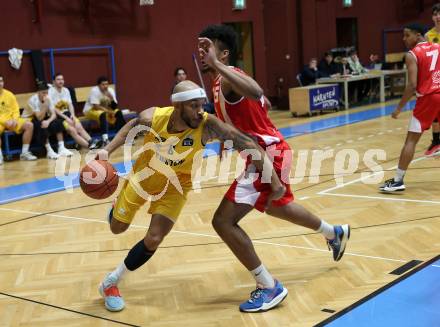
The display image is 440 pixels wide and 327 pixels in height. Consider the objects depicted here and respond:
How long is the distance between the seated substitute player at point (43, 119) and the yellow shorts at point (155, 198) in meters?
7.78

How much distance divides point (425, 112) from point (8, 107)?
7.72m

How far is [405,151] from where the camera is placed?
709 centimetres

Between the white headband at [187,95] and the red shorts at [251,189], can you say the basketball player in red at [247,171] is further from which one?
the white headband at [187,95]

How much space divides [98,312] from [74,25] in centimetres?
1070

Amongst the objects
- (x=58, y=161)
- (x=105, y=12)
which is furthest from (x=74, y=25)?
(x=58, y=161)

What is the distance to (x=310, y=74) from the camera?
17.6 meters

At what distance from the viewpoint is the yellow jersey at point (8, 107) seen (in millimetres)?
11633

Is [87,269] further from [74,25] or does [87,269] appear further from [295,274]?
[74,25]

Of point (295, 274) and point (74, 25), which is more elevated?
point (74, 25)

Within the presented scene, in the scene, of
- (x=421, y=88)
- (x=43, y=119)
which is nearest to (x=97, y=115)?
(x=43, y=119)

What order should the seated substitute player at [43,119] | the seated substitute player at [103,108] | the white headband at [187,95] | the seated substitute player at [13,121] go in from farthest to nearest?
the seated substitute player at [103,108], the seated substitute player at [43,119], the seated substitute player at [13,121], the white headband at [187,95]

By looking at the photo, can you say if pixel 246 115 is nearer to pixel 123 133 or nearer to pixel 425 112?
pixel 123 133

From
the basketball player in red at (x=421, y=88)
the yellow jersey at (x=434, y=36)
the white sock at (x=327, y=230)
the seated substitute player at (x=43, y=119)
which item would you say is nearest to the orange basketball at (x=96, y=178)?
the white sock at (x=327, y=230)

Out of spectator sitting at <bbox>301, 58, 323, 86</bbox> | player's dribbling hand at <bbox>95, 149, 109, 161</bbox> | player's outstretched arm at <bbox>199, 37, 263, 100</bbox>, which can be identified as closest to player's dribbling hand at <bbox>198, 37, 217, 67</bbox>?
player's outstretched arm at <bbox>199, 37, 263, 100</bbox>
